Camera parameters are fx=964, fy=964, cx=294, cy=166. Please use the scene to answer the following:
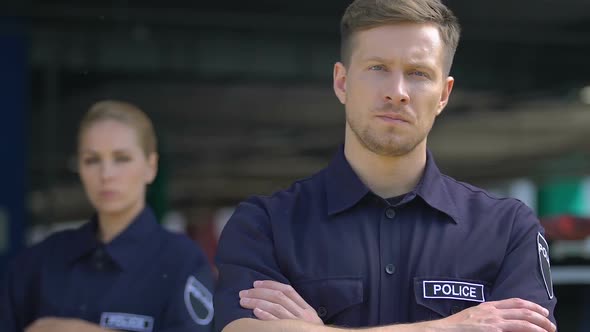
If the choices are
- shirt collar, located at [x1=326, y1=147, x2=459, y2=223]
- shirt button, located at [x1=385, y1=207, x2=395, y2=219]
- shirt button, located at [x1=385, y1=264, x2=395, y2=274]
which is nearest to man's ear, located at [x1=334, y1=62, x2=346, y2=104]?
shirt collar, located at [x1=326, y1=147, x2=459, y2=223]

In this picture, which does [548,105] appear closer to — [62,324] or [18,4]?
[18,4]

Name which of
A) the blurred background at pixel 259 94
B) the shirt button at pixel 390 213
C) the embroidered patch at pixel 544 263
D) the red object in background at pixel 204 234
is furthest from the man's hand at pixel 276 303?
the red object in background at pixel 204 234

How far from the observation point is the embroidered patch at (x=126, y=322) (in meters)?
2.77

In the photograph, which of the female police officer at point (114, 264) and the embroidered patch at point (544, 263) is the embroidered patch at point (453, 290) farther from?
the female police officer at point (114, 264)

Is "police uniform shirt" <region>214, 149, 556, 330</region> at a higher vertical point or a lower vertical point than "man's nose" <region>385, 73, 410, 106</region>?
lower

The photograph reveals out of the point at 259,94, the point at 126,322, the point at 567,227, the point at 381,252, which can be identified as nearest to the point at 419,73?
the point at 381,252

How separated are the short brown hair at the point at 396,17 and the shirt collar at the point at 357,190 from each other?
0.83ft

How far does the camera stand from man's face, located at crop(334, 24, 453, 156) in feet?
6.97

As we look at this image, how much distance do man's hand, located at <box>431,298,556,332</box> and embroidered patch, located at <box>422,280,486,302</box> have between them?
0.21 ft

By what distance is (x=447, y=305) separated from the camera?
6.89 ft

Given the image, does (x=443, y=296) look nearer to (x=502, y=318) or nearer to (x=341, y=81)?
(x=502, y=318)

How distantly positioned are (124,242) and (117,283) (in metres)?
0.14

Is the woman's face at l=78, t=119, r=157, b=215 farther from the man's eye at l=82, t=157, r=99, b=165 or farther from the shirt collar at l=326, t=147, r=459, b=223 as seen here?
the shirt collar at l=326, t=147, r=459, b=223

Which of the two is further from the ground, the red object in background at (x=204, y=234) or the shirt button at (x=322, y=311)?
the shirt button at (x=322, y=311)
